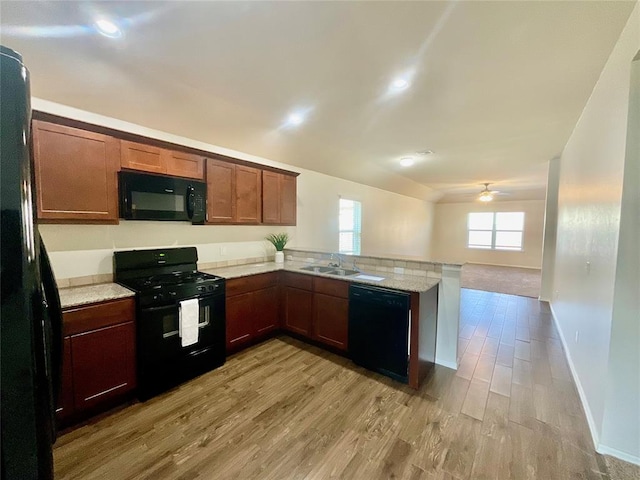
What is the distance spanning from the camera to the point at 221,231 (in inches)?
141

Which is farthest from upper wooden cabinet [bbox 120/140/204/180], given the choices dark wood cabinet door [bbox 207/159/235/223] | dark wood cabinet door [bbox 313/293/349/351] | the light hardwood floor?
the light hardwood floor

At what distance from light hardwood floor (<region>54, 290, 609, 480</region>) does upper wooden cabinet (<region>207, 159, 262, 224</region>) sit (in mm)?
1696

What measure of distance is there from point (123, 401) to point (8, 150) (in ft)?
7.89

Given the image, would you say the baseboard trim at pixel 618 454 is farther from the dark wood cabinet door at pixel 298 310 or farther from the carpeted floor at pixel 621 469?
the dark wood cabinet door at pixel 298 310

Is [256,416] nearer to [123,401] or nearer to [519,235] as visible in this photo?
[123,401]

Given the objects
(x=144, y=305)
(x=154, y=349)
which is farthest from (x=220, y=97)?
(x=154, y=349)

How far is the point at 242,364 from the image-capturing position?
2.89 meters

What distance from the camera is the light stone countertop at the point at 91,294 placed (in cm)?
197

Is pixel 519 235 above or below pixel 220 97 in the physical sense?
below

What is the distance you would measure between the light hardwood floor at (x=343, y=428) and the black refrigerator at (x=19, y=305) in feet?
4.37

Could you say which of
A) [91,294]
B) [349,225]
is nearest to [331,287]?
[91,294]

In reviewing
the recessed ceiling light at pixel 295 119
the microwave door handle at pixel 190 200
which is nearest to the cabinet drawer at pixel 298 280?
the microwave door handle at pixel 190 200

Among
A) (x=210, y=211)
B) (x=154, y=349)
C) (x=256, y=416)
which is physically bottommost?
(x=256, y=416)

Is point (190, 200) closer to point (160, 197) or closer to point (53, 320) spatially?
point (160, 197)
